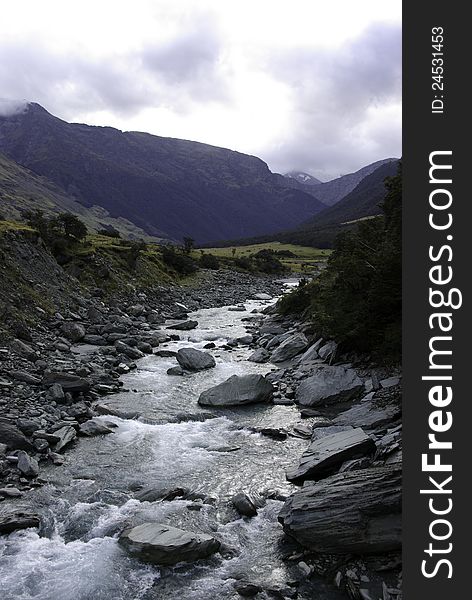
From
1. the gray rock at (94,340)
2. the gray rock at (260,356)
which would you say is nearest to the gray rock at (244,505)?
the gray rock at (260,356)

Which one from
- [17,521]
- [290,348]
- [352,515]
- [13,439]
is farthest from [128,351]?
[352,515]

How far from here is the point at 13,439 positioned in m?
17.5

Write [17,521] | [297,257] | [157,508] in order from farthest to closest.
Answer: [297,257] → [157,508] → [17,521]

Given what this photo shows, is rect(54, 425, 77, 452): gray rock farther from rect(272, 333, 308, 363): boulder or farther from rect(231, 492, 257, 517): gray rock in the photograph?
rect(272, 333, 308, 363): boulder

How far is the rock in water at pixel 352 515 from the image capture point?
11.6m

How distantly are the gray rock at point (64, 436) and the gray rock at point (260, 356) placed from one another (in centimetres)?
1620

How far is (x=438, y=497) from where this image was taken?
27.3 ft

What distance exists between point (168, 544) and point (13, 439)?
28.5 feet

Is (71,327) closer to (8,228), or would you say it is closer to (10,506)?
(8,228)

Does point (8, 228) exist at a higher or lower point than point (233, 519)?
higher

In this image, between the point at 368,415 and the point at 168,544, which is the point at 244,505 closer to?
the point at 168,544

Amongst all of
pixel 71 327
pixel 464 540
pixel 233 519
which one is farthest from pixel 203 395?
pixel 464 540

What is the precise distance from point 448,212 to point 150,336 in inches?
1297

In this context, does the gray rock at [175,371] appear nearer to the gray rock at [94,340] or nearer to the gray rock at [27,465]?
the gray rock at [94,340]
